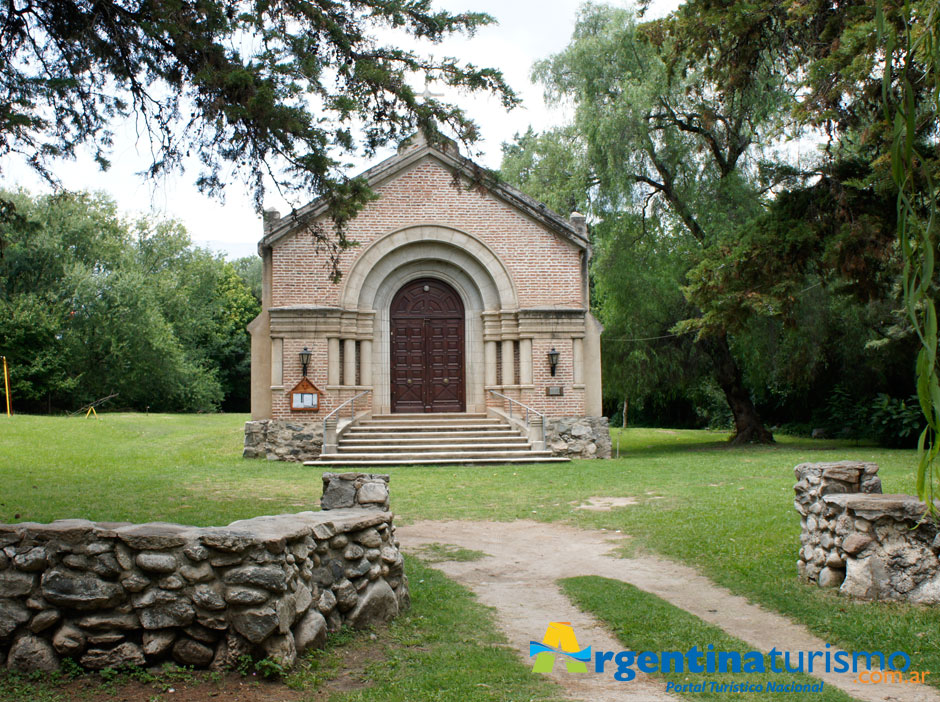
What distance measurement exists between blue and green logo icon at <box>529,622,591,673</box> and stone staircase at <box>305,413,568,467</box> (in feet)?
37.2

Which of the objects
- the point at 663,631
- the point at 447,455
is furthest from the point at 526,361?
the point at 663,631

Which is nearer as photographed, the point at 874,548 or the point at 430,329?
the point at 874,548

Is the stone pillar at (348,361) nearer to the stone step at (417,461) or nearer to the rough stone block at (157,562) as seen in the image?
the stone step at (417,461)

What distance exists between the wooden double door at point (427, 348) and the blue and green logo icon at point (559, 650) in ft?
47.7

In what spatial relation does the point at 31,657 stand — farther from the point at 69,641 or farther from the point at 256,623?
the point at 256,623

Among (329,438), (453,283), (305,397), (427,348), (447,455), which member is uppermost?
(453,283)

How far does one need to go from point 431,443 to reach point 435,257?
4.66 meters

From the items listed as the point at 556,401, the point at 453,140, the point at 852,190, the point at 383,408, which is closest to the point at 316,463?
the point at 383,408

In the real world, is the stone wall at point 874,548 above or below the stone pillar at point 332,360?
below

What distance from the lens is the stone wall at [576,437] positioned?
18969 millimetres

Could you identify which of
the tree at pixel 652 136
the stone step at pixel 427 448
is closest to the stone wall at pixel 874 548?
the stone step at pixel 427 448

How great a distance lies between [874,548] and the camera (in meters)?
5.90

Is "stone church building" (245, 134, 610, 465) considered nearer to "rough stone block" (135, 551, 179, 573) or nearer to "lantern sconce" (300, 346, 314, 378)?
"lantern sconce" (300, 346, 314, 378)

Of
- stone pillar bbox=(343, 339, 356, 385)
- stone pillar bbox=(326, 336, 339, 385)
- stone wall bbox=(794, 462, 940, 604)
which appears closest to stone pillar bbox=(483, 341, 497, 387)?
stone pillar bbox=(343, 339, 356, 385)
